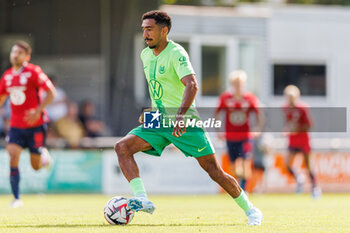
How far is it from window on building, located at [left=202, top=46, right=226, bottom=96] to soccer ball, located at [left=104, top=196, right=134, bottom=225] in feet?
46.6

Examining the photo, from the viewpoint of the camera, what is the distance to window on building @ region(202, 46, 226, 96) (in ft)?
71.6

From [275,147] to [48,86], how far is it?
7.94 m

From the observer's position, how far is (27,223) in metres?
8.16

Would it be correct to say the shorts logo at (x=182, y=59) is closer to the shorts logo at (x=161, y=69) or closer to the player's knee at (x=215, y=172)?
the shorts logo at (x=161, y=69)

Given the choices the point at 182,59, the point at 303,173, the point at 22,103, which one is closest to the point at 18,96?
the point at 22,103

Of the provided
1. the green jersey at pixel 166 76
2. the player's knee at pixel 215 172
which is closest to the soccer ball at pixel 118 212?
the player's knee at pixel 215 172

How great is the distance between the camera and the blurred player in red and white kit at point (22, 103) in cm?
1131

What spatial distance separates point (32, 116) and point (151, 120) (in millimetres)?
3883

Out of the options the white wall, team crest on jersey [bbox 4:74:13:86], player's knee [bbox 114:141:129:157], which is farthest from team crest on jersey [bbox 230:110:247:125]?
the white wall

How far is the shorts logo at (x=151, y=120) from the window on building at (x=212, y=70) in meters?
14.0

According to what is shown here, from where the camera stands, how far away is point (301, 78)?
26.9 metres

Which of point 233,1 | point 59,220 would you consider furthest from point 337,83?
point 59,220

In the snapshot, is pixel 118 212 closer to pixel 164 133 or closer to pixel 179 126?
pixel 164 133

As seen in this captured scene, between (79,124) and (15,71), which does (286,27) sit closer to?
(79,124)
